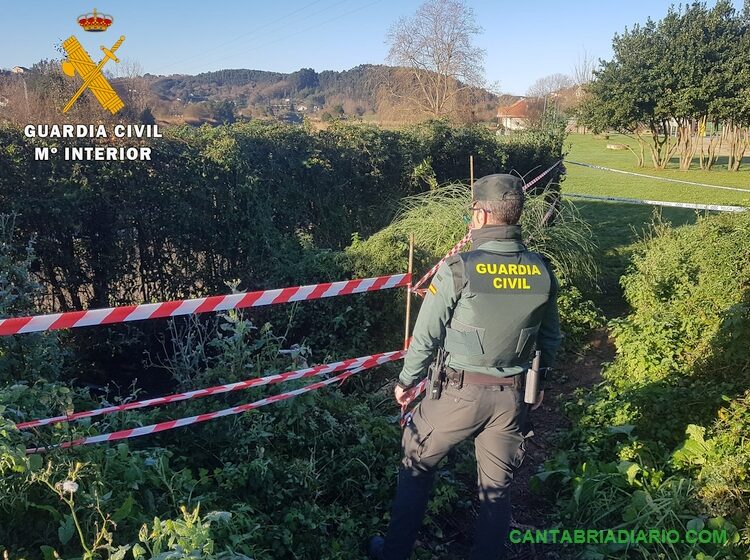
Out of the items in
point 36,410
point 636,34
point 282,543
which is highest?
point 636,34

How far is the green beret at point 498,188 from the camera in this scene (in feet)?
8.63

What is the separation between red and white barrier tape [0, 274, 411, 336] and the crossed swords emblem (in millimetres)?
4891

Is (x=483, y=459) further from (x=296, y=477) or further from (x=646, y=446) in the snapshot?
(x=646, y=446)

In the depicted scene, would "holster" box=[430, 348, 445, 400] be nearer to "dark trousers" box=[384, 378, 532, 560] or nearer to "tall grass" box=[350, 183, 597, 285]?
"dark trousers" box=[384, 378, 532, 560]

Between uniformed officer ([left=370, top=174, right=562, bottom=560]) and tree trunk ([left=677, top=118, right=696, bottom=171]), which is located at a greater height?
tree trunk ([left=677, top=118, right=696, bottom=171])

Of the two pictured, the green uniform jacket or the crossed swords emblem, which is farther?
the crossed swords emblem

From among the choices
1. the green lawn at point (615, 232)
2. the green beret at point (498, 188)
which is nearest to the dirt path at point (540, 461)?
the green lawn at point (615, 232)

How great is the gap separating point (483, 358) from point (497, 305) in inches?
10.8

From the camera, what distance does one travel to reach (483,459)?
2.79 meters

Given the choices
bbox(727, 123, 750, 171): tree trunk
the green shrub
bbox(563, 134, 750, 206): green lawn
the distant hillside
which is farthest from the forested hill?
the green shrub

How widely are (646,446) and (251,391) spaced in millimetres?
2658

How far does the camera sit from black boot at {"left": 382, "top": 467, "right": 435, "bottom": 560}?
9.15 feet

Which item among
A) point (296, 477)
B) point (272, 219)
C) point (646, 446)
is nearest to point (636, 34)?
point (272, 219)

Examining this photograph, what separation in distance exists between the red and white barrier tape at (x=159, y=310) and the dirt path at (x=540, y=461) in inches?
65.5
